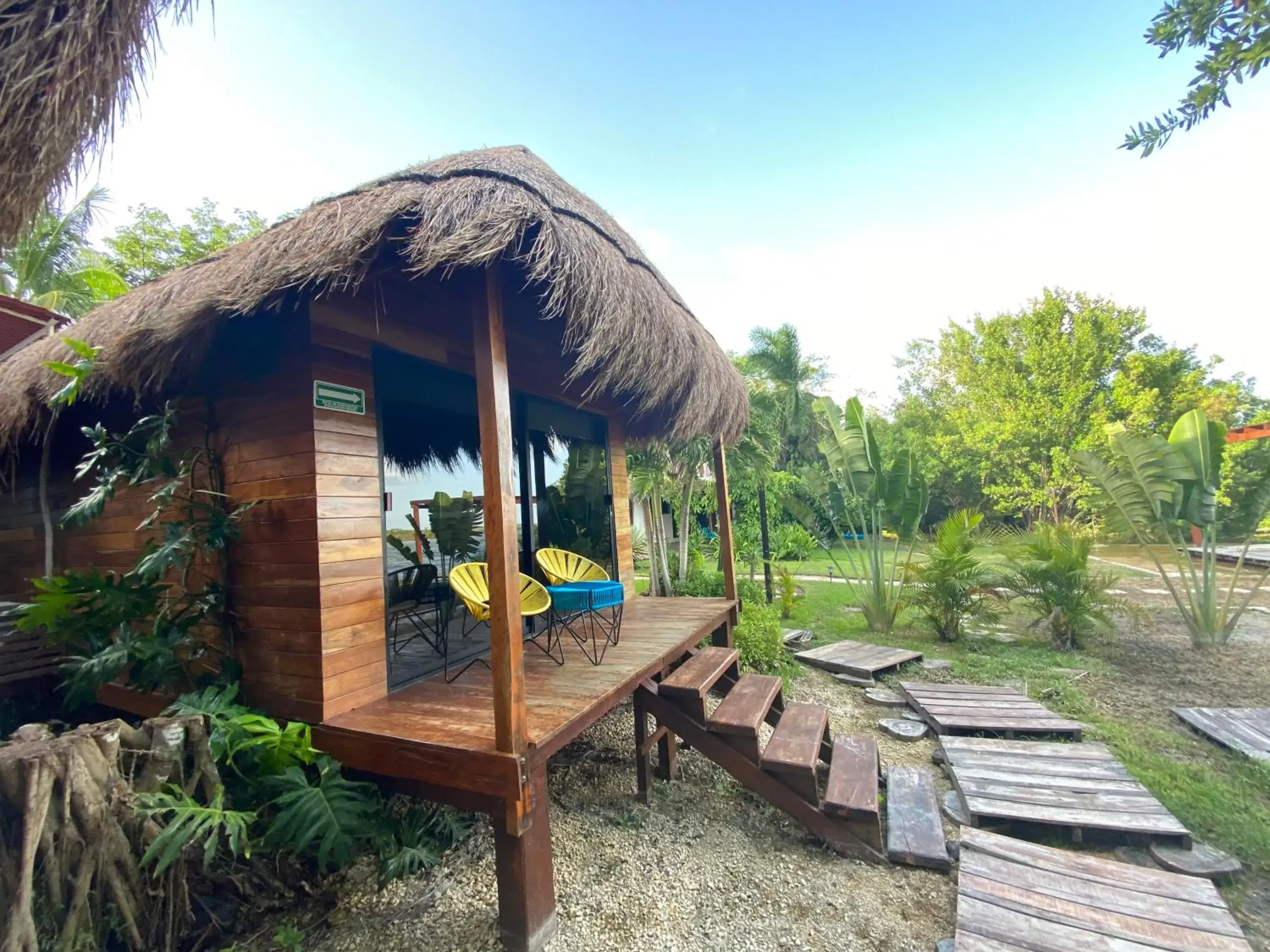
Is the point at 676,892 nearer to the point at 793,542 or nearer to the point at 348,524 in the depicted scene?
the point at 348,524

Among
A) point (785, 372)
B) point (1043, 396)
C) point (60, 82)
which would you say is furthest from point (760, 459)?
point (1043, 396)

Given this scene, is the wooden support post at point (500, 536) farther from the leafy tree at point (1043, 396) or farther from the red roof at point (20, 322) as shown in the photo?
the leafy tree at point (1043, 396)

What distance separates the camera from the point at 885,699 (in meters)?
4.69

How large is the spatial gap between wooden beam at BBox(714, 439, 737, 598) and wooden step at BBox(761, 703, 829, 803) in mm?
2211

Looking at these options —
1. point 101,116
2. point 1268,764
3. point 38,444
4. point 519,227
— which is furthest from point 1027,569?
point 38,444

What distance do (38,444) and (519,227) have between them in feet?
15.2

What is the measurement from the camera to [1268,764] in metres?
3.13

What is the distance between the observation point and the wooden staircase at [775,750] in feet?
8.70

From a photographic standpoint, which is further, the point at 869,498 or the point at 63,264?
the point at 63,264

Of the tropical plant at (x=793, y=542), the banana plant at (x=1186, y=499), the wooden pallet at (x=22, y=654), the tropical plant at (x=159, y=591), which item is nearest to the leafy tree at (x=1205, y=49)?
the tropical plant at (x=159, y=591)

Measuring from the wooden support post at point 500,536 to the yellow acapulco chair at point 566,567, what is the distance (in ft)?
7.01

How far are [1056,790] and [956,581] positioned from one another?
11.7 ft

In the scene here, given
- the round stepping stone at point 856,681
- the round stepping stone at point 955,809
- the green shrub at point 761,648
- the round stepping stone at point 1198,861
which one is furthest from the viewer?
the green shrub at point 761,648

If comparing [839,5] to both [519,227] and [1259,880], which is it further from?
[1259,880]
